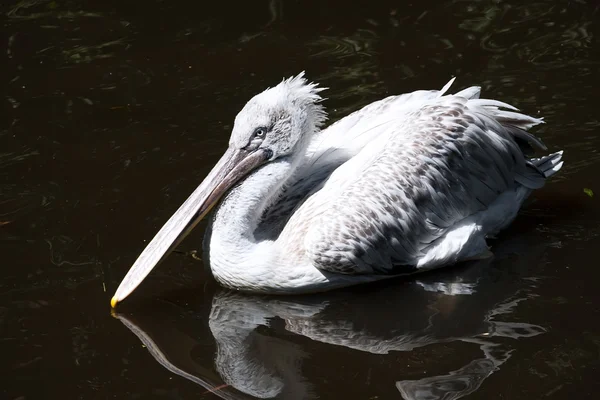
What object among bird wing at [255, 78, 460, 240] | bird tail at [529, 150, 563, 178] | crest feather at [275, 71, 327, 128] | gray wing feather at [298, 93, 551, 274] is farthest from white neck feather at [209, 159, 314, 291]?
bird tail at [529, 150, 563, 178]

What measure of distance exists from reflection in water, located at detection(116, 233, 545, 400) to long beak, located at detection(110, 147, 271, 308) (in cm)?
24

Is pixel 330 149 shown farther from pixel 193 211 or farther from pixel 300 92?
pixel 193 211

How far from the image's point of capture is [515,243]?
6.54m

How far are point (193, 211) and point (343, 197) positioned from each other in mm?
894

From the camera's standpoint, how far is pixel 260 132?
20.4 ft

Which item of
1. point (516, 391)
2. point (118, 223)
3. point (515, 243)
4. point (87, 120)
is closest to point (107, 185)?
point (118, 223)

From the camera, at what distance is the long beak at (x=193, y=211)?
600cm

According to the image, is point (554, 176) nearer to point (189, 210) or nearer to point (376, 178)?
point (376, 178)

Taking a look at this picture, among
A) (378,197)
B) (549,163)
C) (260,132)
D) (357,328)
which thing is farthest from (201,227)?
(549,163)

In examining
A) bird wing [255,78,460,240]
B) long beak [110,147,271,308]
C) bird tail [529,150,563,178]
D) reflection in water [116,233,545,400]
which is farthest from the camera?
bird tail [529,150,563,178]

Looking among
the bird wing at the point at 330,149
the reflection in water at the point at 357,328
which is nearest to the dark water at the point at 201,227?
the reflection in water at the point at 357,328

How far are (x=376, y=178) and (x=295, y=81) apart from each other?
764 mm

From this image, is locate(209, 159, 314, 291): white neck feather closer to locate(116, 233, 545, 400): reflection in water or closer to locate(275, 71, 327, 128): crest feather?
locate(116, 233, 545, 400): reflection in water

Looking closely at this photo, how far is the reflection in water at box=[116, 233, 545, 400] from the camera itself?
208 inches
